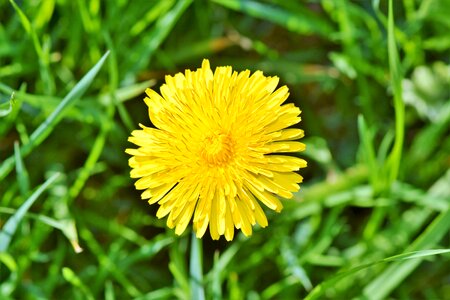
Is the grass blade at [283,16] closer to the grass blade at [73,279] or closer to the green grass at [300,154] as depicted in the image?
the green grass at [300,154]

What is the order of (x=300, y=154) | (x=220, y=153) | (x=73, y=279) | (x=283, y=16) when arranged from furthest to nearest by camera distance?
1. (x=300, y=154)
2. (x=283, y=16)
3. (x=73, y=279)
4. (x=220, y=153)

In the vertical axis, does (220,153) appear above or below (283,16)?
below

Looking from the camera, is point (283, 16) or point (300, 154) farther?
point (300, 154)

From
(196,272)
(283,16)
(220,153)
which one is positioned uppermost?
(283,16)

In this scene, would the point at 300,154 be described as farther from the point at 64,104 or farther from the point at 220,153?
the point at 64,104

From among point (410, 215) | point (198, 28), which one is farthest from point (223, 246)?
point (198, 28)

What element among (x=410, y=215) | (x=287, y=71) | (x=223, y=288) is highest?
(x=287, y=71)

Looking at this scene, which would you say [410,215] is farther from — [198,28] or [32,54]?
[32,54]

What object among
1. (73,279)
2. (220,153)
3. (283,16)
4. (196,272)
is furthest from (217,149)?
(283,16)

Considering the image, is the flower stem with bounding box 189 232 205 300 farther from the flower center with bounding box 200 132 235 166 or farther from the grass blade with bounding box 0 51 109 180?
the grass blade with bounding box 0 51 109 180
